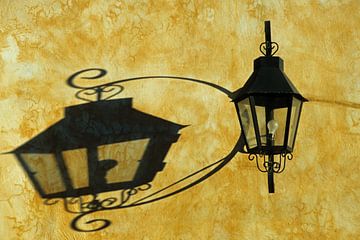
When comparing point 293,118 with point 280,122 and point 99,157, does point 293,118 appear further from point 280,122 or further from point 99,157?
point 99,157

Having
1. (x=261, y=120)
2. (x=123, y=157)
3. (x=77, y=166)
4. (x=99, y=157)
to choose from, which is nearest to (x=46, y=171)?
(x=77, y=166)

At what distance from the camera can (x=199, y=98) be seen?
4.75 m

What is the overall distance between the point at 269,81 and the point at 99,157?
5.04 feet

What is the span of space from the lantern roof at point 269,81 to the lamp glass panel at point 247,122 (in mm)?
57

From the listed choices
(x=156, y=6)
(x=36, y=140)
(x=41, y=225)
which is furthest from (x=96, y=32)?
(x=41, y=225)

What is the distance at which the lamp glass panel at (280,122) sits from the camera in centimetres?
380

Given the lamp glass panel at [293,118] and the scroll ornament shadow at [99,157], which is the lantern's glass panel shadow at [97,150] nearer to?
the scroll ornament shadow at [99,157]

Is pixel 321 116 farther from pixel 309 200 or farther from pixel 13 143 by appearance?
pixel 13 143

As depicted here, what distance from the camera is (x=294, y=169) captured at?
462 cm

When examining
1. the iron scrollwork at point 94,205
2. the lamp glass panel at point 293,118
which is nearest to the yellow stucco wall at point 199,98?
the iron scrollwork at point 94,205

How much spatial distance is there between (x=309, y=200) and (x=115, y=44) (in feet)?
6.28

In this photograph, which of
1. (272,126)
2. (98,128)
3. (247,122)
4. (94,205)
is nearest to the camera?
(272,126)

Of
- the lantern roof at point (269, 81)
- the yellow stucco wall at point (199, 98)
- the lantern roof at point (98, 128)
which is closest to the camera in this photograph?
the lantern roof at point (269, 81)

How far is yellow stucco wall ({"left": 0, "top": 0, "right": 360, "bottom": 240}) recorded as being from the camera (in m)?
4.55
